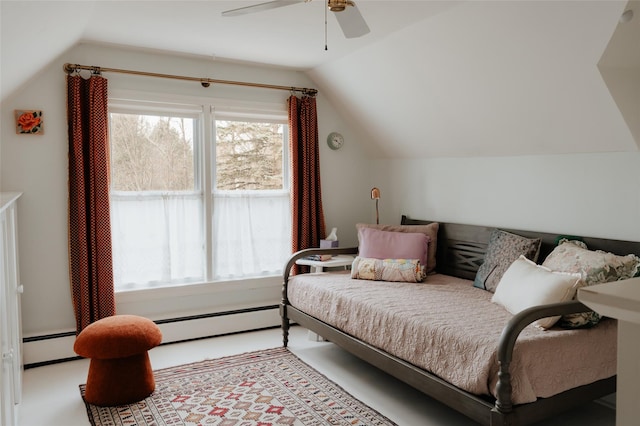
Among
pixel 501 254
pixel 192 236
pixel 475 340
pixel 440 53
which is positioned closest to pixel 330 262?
pixel 192 236

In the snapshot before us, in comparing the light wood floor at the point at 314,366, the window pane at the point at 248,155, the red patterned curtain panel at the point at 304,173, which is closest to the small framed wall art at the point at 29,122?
the window pane at the point at 248,155

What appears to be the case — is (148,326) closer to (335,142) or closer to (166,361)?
(166,361)

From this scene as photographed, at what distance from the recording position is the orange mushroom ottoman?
9.78 ft

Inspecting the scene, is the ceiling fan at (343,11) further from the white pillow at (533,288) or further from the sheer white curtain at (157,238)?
the sheer white curtain at (157,238)

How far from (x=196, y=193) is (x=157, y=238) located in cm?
50

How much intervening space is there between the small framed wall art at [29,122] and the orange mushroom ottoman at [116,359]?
5.15ft

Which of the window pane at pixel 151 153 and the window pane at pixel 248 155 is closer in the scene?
the window pane at pixel 151 153

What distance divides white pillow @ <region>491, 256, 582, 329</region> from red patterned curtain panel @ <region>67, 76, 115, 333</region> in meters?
2.83

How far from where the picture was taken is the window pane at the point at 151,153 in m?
4.12

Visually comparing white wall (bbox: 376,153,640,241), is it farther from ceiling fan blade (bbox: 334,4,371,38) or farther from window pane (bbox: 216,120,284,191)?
ceiling fan blade (bbox: 334,4,371,38)

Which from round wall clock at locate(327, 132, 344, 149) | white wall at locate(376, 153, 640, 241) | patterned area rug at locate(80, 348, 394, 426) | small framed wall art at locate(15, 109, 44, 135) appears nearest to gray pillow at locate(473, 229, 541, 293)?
white wall at locate(376, 153, 640, 241)

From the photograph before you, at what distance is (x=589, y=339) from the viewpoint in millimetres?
2432

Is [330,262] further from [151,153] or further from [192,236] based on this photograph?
[151,153]

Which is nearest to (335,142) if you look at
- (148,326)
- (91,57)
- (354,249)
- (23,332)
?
(354,249)
